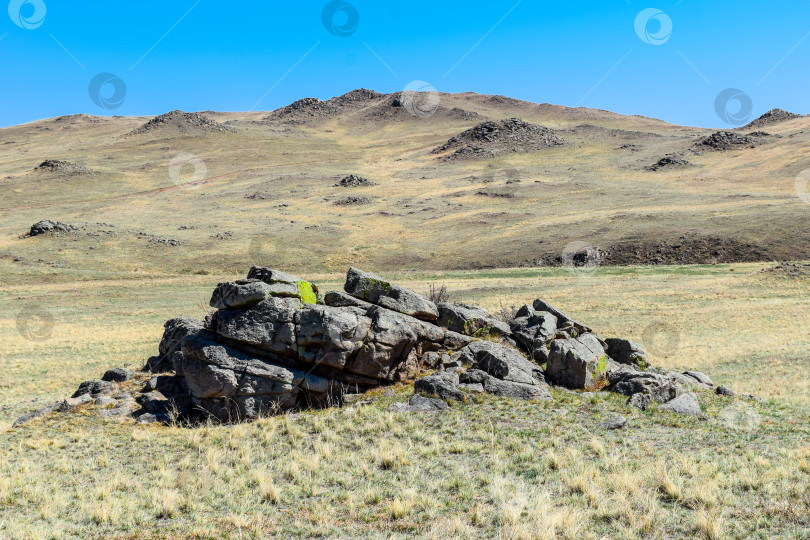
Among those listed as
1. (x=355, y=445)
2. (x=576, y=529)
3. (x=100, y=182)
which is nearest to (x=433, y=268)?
(x=355, y=445)

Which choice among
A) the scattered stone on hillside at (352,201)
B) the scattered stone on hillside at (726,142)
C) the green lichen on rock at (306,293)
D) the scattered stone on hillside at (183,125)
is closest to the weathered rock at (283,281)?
the green lichen on rock at (306,293)

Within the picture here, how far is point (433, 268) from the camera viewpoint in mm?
67000

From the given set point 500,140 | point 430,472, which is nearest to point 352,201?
point 500,140

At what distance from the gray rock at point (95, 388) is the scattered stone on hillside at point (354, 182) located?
97.2 meters

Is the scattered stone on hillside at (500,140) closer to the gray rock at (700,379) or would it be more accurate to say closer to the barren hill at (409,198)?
the barren hill at (409,198)

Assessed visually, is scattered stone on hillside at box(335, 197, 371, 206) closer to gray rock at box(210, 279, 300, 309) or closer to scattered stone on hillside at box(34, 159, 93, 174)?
scattered stone on hillside at box(34, 159, 93, 174)

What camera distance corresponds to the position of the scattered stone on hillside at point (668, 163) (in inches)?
4496

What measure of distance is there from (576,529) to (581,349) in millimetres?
10319

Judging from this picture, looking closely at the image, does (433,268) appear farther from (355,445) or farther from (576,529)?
(576,529)

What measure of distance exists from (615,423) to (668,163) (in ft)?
383

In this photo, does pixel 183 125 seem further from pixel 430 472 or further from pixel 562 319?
pixel 430 472

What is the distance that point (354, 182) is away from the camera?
114062mm

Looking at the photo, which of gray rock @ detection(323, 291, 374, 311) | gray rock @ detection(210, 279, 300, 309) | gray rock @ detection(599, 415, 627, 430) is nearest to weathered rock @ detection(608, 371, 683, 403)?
gray rock @ detection(599, 415, 627, 430)

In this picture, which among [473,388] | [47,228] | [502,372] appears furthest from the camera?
[47,228]
